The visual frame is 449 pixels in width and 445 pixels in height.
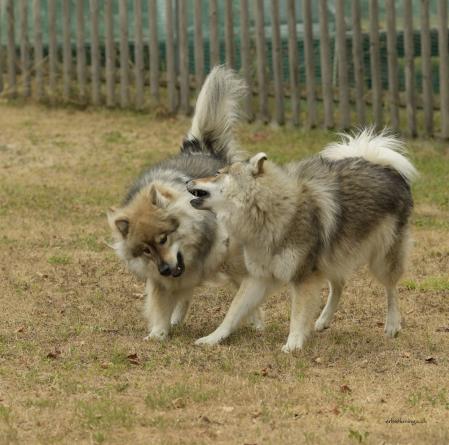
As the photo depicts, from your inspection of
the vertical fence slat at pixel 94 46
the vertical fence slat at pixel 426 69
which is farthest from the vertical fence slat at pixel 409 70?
the vertical fence slat at pixel 94 46

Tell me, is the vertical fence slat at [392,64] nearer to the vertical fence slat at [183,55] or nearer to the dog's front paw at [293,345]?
the vertical fence slat at [183,55]

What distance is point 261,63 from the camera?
44.1ft

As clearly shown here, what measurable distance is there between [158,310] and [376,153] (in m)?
1.81

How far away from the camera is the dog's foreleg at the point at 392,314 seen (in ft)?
24.3

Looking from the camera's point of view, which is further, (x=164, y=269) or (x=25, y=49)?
(x=25, y=49)

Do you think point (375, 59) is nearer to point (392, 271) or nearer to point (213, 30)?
point (213, 30)

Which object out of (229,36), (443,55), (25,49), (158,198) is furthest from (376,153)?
(25,49)

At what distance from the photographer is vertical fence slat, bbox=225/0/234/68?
13500mm

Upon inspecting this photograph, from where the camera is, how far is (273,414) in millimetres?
5480

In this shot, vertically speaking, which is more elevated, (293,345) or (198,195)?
(198,195)

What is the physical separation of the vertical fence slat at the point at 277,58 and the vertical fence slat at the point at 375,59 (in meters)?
1.17

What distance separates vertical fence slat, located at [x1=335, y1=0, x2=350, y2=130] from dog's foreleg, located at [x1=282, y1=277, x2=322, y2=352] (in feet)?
20.9

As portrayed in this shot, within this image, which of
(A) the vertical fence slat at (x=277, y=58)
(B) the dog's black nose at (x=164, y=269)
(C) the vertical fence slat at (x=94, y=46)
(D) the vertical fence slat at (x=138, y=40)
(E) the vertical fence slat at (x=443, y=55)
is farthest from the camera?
(C) the vertical fence slat at (x=94, y=46)

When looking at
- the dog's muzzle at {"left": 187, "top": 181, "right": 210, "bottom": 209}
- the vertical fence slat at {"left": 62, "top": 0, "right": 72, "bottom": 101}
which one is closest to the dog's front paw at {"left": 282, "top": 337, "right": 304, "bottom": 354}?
the dog's muzzle at {"left": 187, "top": 181, "right": 210, "bottom": 209}
